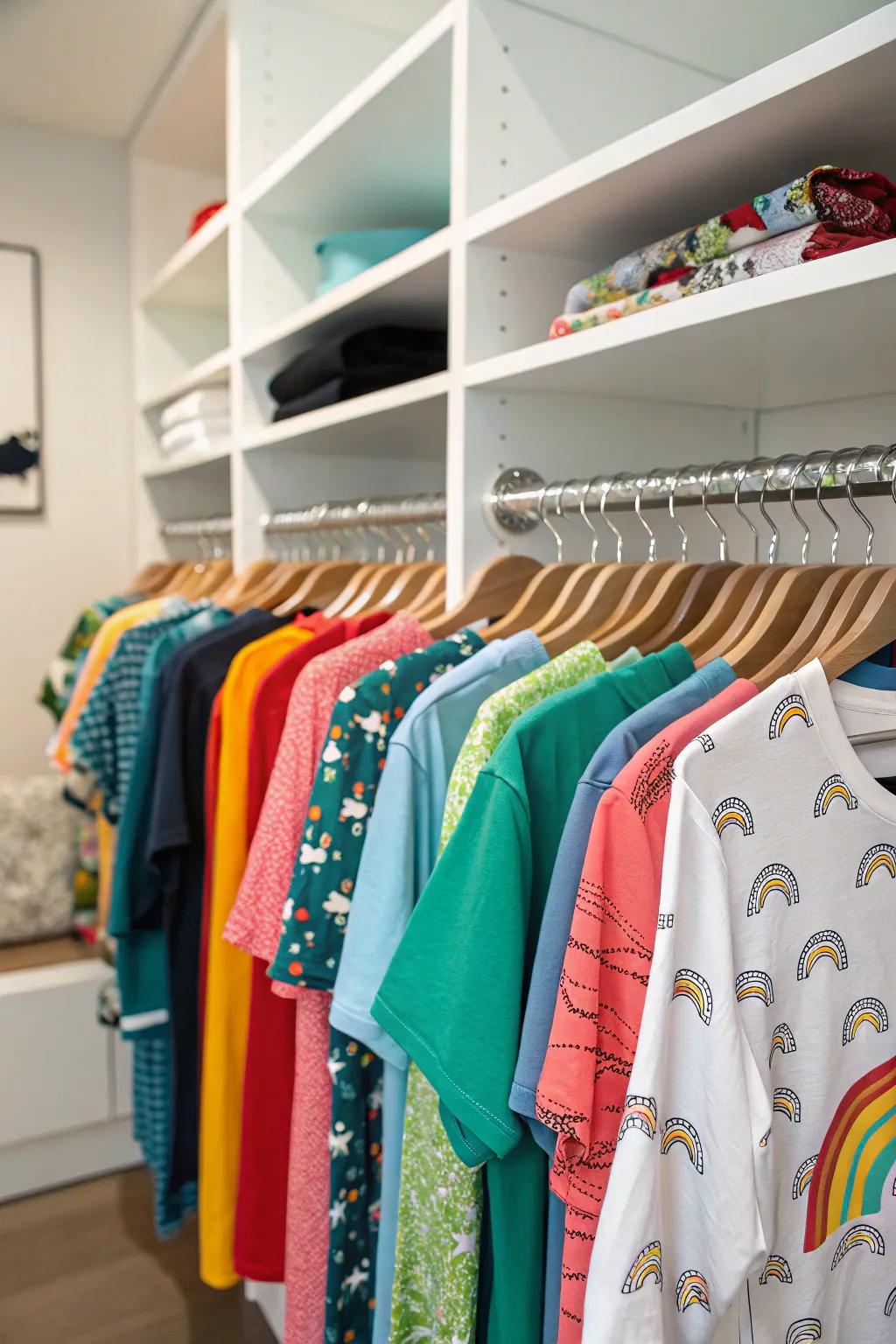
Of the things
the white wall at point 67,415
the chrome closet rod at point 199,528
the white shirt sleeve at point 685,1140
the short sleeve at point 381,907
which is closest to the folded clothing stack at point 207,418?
the chrome closet rod at point 199,528

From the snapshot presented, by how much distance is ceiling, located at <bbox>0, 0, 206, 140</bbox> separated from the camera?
2.21 meters

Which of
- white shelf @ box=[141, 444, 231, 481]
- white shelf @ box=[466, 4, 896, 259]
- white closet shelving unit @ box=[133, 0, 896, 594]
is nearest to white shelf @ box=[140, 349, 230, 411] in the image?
white closet shelving unit @ box=[133, 0, 896, 594]

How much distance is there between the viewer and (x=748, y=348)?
1.06m

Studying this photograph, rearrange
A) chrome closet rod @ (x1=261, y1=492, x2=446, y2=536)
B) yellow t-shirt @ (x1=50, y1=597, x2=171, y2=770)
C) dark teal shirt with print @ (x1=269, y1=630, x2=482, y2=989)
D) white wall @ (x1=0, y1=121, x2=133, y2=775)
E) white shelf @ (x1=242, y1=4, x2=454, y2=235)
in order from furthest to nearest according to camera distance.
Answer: white wall @ (x1=0, y1=121, x2=133, y2=775) → yellow t-shirt @ (x1=50, y1=597, x2=171, y2=770) → chrome closet rod @ (x1=261, y1=492, x2=446, y2=536) → white shelf @ (x1=242, y1=4, x2=454, y2=235) → dark teal shirt with print @ (x1=269, y1=630, x2=482, y2=989)

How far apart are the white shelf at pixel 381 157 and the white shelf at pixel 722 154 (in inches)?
11.2

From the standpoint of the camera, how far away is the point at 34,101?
2.70 metres

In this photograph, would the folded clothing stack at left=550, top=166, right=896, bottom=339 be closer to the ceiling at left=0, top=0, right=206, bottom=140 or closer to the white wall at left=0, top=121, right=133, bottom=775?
the ceiling at left=0, top=0, right=206, bottom=140

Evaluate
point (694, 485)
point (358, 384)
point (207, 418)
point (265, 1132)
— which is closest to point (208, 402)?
point (207, 418)

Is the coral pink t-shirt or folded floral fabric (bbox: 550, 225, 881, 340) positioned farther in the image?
folded floral fabric (bbox: 550, 225, 881, 340)

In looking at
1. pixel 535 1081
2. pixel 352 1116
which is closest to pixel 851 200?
pixel 535 1081

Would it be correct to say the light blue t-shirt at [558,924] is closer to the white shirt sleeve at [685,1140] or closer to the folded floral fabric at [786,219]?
the white shirt sleeve at [685,1140]

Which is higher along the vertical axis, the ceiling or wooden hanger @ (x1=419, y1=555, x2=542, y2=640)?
the ceiling

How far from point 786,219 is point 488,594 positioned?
0.56 m

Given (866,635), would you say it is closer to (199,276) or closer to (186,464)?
(186,464)
